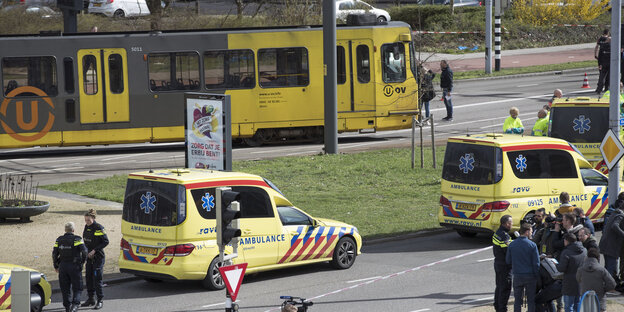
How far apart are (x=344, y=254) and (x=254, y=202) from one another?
207cm

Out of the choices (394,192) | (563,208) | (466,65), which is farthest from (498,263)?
(466,65)

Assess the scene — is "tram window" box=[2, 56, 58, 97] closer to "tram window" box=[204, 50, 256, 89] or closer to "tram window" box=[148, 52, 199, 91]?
"tram window" box=[148, 52, 199, 91]

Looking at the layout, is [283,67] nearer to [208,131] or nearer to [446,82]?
[446,82]

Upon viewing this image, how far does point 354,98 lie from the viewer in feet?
98.7

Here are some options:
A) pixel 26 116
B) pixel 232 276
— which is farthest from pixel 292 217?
pixel 26 116

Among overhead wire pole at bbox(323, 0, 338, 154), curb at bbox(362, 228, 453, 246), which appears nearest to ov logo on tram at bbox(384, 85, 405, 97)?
overhead wire pole at bbox(323, 0, 338, 154)

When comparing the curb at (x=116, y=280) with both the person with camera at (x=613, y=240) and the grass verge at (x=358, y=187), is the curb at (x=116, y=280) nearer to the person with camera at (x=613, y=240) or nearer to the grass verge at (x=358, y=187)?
the grass verge at (x=358, y=187)

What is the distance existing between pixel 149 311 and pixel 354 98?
16.6 meters

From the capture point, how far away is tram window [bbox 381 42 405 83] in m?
30.4

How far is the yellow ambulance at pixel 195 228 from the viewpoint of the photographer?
15109 millimetres

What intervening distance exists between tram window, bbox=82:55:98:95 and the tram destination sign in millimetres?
9445

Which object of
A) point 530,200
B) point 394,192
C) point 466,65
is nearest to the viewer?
point 530,200

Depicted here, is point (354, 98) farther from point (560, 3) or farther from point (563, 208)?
point (560, 3)

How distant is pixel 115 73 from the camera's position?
93.0 ft
